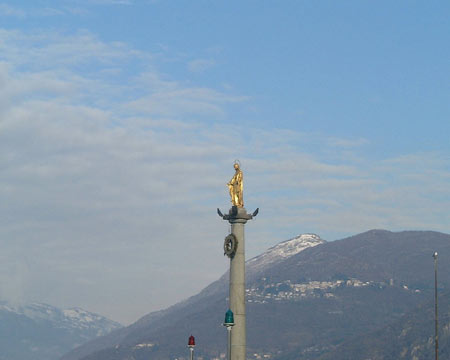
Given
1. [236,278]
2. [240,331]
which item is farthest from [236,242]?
[240,331]

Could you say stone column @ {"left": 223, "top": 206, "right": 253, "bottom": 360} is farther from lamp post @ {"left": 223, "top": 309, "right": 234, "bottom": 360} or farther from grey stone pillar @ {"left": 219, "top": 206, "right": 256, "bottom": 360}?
lamp post @ {"left": 223, "top": 309, "right": 234, "bottom": 360}

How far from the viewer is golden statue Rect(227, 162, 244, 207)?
87625 millimetres

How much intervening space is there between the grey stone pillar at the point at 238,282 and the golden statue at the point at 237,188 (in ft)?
4.92

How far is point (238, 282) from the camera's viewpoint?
279ft

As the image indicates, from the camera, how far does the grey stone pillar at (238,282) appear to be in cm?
8412

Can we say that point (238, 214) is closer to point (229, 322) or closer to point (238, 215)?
point (238, 215)

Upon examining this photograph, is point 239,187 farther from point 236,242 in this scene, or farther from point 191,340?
point 191,340

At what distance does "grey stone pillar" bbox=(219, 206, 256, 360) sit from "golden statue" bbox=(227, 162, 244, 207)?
1499mm

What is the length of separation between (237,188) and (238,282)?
985 centimetres

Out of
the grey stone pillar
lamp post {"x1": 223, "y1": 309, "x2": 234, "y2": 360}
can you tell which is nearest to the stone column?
the grey stone pillar

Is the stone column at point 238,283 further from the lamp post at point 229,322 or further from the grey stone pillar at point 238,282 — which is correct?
the lamp post at point 229,322

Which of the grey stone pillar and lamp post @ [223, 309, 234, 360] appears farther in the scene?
the grey stone pillar

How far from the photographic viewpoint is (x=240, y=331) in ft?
277

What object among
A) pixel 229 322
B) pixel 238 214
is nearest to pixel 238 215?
pixel 238 214
